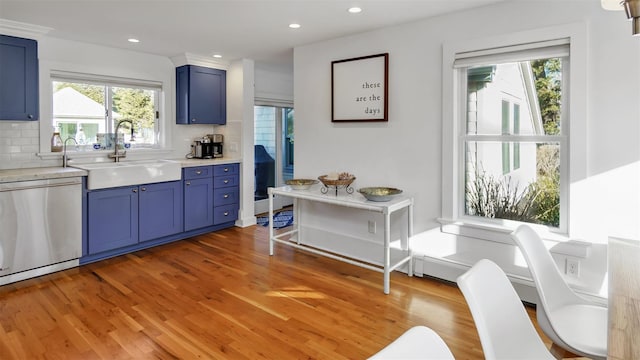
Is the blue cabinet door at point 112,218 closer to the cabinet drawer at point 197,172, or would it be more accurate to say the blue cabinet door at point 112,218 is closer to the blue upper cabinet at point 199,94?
the cabinet drawer at point 197,172

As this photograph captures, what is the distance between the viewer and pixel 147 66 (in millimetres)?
4855

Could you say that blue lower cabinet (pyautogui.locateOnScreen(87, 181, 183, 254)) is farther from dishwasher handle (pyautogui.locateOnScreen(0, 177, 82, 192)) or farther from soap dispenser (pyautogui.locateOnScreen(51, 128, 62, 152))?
soap dispenser (pyautogui.locateOnScreen(51, 128, 62, 152))

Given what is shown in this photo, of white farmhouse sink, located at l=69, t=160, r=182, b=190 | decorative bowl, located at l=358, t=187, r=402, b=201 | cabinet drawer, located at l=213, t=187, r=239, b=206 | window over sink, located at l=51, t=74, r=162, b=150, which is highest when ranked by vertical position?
window over sink, located at l=51, t=74, r=162, b=150

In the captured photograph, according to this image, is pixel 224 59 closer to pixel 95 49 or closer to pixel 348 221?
pixel 95 49

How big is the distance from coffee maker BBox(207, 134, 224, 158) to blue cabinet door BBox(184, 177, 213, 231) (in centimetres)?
55

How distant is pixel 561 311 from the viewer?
180cm

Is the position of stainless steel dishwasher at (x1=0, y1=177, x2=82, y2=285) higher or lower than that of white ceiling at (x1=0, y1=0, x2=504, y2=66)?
lower

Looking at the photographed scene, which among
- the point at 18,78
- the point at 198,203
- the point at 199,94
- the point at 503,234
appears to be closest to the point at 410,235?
the point at 503,234

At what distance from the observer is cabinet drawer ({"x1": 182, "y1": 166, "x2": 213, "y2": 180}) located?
4.68 metres

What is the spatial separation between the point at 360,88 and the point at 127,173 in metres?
2.59

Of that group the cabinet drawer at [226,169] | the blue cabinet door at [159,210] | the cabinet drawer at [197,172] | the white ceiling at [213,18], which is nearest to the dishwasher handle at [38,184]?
the blue cabinet door at [159,210]

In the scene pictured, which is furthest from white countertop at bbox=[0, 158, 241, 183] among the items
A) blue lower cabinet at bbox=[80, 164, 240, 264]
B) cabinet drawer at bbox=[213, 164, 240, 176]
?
cabinet drawer at bbox=[213, 164, 240, 176]

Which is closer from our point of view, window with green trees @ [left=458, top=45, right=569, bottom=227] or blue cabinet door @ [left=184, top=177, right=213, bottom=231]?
window with green trees @ [left=458, top=45, right=569, bottom=227]

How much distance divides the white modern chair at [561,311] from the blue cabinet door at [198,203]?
12.6ft
